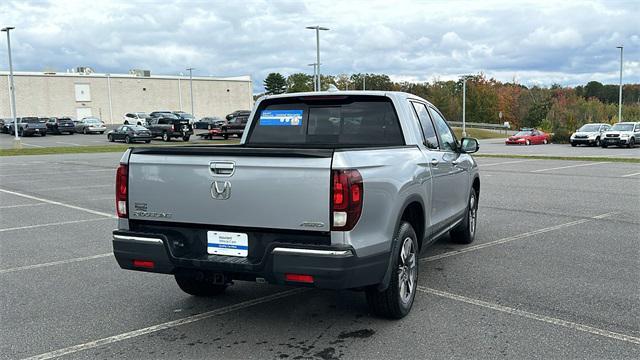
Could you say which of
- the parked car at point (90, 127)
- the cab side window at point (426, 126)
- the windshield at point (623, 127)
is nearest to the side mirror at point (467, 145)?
the cab side window at point (426, 126)

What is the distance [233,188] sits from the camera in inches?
164

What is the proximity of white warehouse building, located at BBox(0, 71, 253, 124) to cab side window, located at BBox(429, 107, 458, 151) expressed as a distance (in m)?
75.6

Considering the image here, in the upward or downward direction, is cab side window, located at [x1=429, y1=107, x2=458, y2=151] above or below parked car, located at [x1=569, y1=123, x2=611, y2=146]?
above

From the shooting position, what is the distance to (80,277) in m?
6.20

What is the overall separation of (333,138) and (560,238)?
4.16m

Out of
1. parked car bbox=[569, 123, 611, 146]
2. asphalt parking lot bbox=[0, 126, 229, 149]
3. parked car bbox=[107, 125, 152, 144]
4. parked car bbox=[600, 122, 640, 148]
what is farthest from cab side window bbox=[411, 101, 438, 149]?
parked car bbox=[107, 125, 152, 144]

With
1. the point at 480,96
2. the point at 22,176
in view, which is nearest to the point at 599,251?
the point at 22,176

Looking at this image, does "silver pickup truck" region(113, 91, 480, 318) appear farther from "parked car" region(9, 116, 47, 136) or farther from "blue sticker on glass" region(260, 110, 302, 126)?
"parked car" region(9, 116, 47, 136)

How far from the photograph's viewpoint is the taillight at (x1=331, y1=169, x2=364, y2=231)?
12.7ft

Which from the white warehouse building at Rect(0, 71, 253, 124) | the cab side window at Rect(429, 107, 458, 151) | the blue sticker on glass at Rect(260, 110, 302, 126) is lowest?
the cab side window at Rect(429, 107, 458, 151)

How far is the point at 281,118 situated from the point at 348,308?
212 cm

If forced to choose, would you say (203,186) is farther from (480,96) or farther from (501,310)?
(480,96)

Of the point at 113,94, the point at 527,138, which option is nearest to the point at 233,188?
the point at 527,138

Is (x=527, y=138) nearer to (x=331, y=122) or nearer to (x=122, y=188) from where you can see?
(x=331, y=122)
